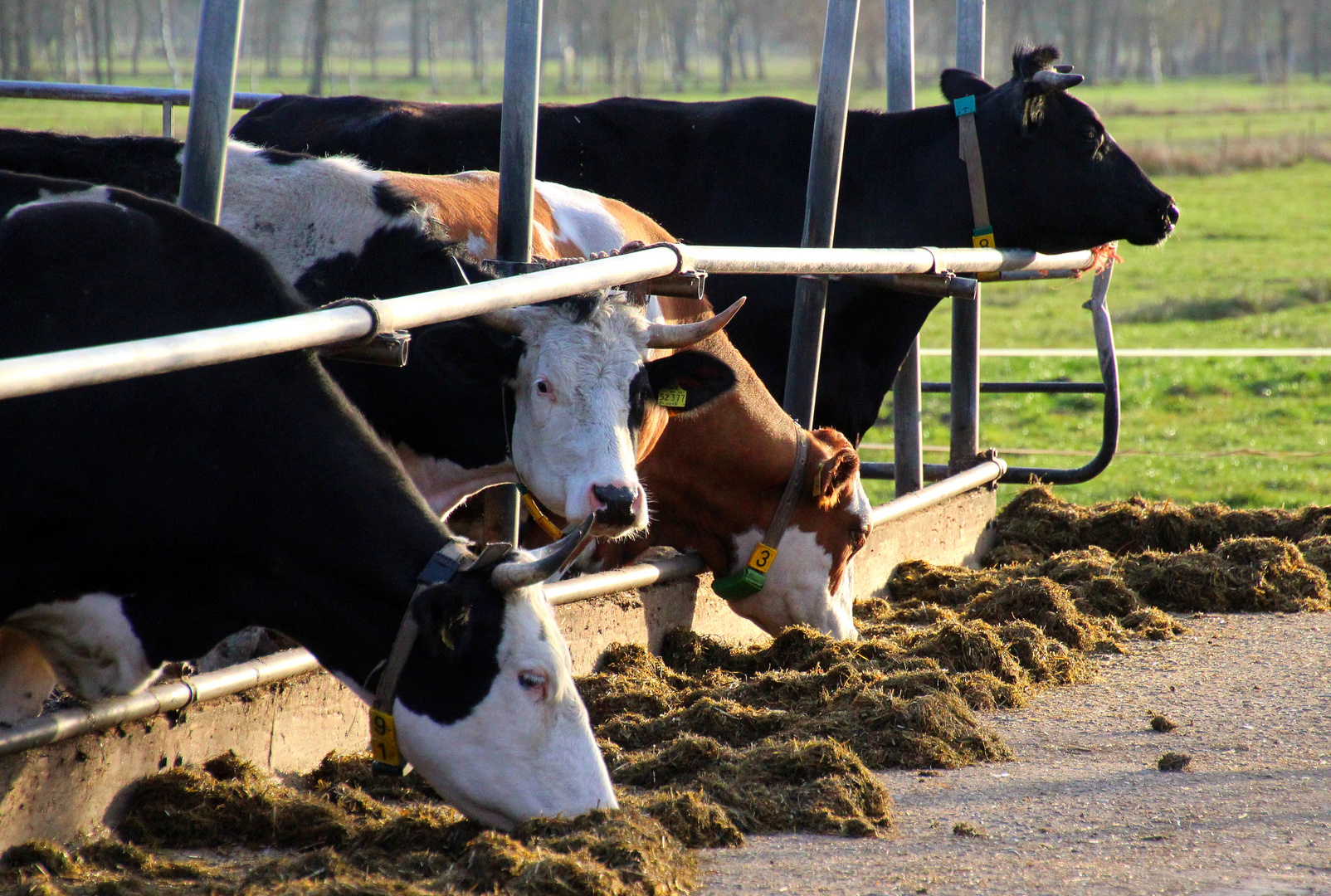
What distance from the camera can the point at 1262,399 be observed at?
13.7 m

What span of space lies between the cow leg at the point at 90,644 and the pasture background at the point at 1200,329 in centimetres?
779

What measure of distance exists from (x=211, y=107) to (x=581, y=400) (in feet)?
4.05

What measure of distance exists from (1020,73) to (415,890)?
18.7ft

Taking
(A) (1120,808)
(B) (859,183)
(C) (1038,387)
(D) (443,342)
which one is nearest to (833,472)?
(D) (443,342)

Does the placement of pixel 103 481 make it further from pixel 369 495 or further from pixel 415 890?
pixel 415 890

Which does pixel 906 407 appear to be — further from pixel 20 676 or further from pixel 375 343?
pixel 20 676

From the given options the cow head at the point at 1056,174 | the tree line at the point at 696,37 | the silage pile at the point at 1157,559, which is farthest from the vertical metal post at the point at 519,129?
the tree line at the point at 696,37

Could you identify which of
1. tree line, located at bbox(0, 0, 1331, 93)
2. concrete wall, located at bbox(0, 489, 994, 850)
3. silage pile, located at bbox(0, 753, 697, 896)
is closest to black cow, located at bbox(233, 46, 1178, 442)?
concrete wall, located at bbox(0, 489, 994, 850)

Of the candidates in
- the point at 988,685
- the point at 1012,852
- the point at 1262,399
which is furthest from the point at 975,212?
the point at 1262,399

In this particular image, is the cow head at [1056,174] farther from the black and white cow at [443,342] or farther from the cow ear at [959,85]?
the black and white cow at [443,342]

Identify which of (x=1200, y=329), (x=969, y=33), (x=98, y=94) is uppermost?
(x=969, y=33)

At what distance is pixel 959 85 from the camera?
7.53 metres

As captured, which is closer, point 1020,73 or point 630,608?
point 630,608

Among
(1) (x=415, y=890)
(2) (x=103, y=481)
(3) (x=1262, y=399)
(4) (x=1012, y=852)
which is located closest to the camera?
(1) (x=415, y=890)
